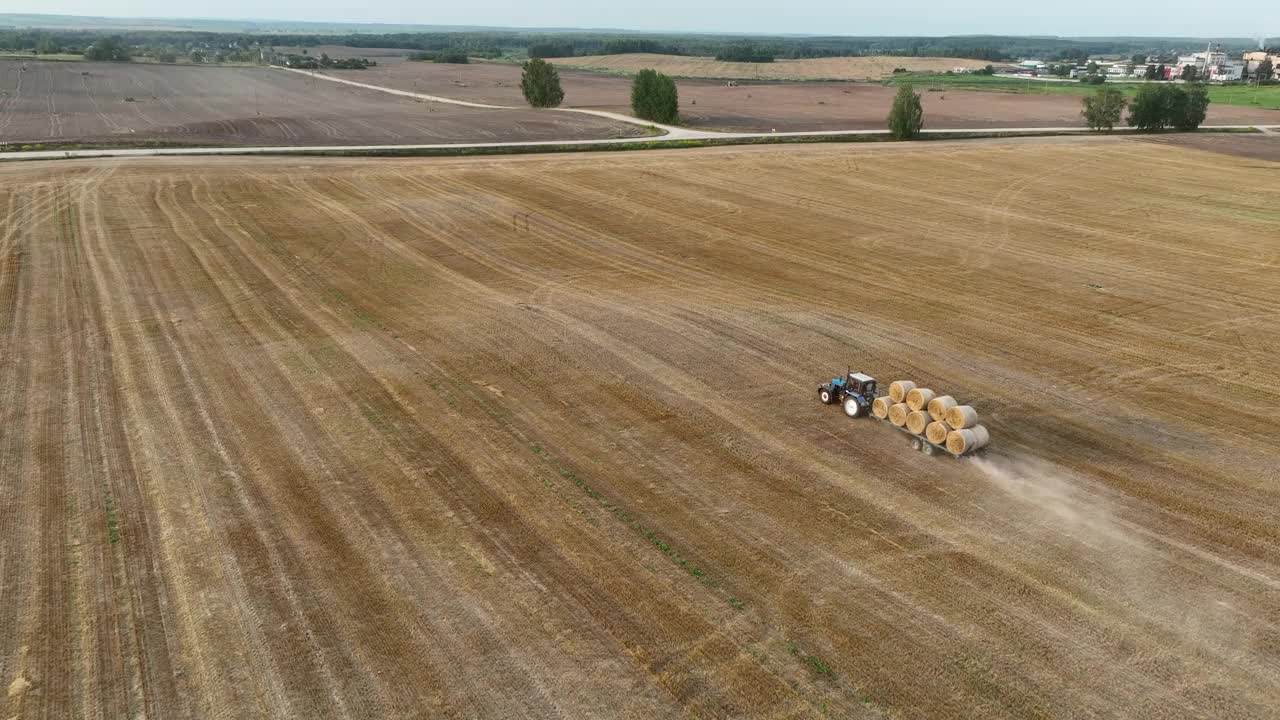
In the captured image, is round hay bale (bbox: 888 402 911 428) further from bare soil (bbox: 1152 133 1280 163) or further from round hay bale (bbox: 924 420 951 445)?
bare soil (bbox: 1152 133 1280 163)

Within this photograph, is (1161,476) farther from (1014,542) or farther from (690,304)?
(690,304)

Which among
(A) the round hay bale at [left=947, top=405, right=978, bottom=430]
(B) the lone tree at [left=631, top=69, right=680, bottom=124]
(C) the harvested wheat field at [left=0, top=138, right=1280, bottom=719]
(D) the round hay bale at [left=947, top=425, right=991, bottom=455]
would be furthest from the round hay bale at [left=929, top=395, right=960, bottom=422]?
(B) the lone tree at [left=631, top=69, right=680, bottom=124]

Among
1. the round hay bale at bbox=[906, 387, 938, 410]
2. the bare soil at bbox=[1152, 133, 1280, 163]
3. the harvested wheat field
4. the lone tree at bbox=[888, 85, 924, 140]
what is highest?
the lone tree at bbox=[888, 85, 924, 140]

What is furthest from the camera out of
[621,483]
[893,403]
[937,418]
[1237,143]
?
[1237,143]

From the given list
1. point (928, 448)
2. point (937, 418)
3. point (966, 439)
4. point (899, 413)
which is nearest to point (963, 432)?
point (966, 439)

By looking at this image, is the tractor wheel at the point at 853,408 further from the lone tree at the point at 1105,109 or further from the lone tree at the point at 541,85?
the lone tree at the point at 541,85

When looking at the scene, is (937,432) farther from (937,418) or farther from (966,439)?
(966,439)
